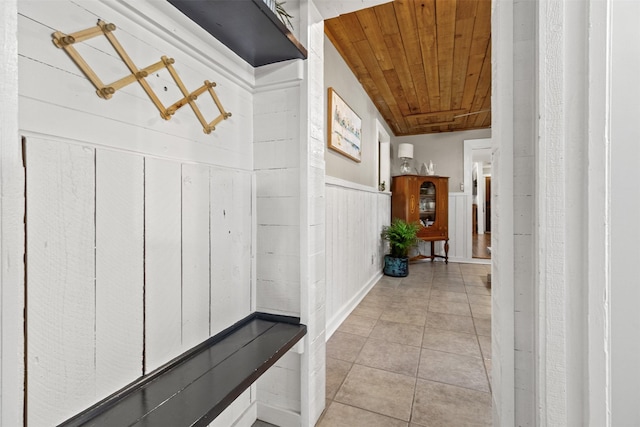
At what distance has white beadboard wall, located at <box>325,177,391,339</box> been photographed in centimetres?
221

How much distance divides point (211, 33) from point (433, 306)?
8.73 feet

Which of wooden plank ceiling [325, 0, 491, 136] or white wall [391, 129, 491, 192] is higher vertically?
wooden plank ceiling [325, 0, 491, 136]

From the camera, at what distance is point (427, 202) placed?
15.4ft

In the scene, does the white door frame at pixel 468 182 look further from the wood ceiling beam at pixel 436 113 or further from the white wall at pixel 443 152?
the wood ceiling beam at pixel 436 113

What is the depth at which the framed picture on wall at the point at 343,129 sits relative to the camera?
2291mm

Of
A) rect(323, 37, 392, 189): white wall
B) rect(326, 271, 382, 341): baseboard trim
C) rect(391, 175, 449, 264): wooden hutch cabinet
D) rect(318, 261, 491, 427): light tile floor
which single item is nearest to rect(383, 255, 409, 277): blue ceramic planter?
rect(326, 271, 382, 341): baseboard trim

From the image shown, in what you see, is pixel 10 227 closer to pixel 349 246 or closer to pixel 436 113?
pixel 349 246

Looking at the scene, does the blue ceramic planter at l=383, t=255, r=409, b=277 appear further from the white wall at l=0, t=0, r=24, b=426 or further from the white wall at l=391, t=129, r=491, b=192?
the white wall at l=0, t=0, r=24, b=426

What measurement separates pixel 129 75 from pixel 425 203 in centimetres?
447

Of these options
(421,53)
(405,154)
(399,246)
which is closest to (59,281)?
(421,53)

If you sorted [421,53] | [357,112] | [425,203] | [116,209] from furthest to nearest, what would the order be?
1. [425,203]
2. [357,112]
3. [421,53]
4. [116,209]

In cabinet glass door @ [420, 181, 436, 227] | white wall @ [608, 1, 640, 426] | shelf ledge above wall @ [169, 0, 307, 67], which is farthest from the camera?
cabinet glass door @ [420, 181, 436, 227]

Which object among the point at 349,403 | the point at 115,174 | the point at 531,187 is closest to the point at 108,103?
the point at 115,174

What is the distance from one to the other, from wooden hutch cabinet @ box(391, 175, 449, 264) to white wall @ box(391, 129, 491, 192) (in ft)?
1.37
